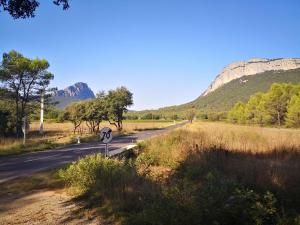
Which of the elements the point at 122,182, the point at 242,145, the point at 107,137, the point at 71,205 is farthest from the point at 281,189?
the point at 242,145

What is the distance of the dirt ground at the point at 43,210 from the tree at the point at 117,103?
48.9 m

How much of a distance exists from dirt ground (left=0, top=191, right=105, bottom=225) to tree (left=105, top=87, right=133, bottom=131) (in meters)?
48.9

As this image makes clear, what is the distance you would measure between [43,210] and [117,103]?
51680 mm

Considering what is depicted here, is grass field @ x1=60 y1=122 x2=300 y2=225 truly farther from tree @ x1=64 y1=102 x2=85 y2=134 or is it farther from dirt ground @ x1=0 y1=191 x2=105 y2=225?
tree @ x1=64 y1=102 x2=85 y2=134

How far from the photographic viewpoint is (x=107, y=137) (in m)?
12.8

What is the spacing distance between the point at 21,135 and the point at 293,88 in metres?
56.8

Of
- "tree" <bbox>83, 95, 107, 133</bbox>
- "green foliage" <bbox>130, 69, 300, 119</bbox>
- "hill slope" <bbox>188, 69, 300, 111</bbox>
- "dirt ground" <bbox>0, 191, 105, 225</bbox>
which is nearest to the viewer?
"dirt ground" <bbox>0, 191, 105, 225</bbox>

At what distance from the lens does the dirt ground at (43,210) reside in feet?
22.8

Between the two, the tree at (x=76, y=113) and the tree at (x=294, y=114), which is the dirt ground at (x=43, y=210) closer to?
the tree at (x=76, y=113)

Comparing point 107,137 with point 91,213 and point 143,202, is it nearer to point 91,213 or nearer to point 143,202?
point 91,213

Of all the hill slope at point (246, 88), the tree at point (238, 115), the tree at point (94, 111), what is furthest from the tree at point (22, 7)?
the hill slope at point (246, 88)

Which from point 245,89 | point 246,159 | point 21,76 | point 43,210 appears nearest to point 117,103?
point 21,76

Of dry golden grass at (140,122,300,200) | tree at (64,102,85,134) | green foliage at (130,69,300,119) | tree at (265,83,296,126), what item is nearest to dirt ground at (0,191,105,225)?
dry golden grass at (140,122,300,200)

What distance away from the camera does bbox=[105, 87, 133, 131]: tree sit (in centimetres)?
5878
